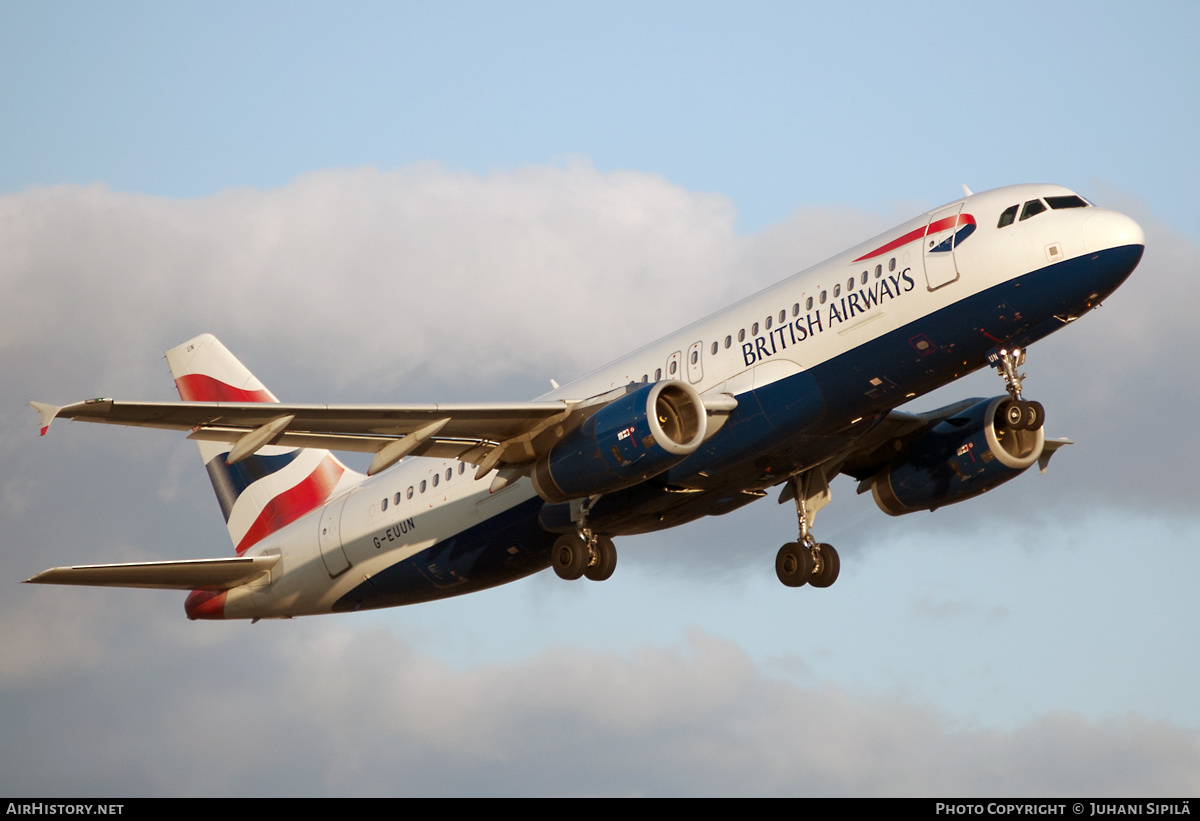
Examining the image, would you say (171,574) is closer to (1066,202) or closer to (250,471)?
(250,471)

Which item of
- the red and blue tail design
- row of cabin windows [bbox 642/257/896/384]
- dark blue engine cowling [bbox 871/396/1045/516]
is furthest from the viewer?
the red and blue tail design

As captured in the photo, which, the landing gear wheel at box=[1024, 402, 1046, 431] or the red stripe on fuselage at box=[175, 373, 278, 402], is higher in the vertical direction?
the red stripe on fuselage at box=[175, 373, 278, 402]

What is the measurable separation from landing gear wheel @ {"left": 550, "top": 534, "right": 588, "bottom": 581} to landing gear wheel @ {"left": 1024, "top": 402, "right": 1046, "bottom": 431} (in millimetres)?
9957

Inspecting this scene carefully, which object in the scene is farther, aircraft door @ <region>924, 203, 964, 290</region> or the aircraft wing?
aircraft door @ <region>924, 203, 964, 290</region>

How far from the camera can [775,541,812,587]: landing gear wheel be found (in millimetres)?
36312

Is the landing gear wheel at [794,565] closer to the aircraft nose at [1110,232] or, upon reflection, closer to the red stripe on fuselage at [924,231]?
the red stripe on fuselage at [924,231]

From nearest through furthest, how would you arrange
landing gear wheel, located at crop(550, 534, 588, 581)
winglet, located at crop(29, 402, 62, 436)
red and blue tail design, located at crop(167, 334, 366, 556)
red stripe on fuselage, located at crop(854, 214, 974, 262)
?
1. winglet, located at crop(29, 402, 62, 436)
2. red stripe on fuselage, located at crop(854, 214, 974, 262)
3. landing gear wheel, located at crop(550, 534, 588, 581)
4. red and blue tail design, located at crop(167, 334, 366, 556)

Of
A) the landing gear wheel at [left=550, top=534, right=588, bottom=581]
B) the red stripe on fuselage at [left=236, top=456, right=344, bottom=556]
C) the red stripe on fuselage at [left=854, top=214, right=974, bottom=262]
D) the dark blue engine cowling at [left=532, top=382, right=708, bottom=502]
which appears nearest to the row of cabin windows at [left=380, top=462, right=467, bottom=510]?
the landing gear wheel at [left=550, top=534, right=588, bottom=581]

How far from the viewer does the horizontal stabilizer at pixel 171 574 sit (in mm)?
32656

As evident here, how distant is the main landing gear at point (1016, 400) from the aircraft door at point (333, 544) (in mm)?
16824

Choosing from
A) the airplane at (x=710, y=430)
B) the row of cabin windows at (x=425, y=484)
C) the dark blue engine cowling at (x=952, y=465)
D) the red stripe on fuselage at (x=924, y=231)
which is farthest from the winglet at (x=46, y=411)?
the dark blue engine cowling at (x=952, y=465)

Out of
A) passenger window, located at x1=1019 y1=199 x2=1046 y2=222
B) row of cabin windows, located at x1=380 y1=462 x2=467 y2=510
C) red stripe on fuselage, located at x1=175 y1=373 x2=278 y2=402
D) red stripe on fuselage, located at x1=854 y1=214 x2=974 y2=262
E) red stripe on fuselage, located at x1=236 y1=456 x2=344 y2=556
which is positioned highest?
red stripe on fuselage, located at x1=175 y1=373 x2=278 y2=402

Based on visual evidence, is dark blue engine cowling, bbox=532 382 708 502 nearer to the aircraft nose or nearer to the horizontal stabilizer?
the aircraft nose

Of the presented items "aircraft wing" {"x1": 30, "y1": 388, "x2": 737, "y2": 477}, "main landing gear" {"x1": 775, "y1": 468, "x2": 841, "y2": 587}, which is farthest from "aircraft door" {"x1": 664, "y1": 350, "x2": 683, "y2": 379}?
"main landing gear" {"x1": 775, "y1": 468, "x2": 841, "y2": 587}
